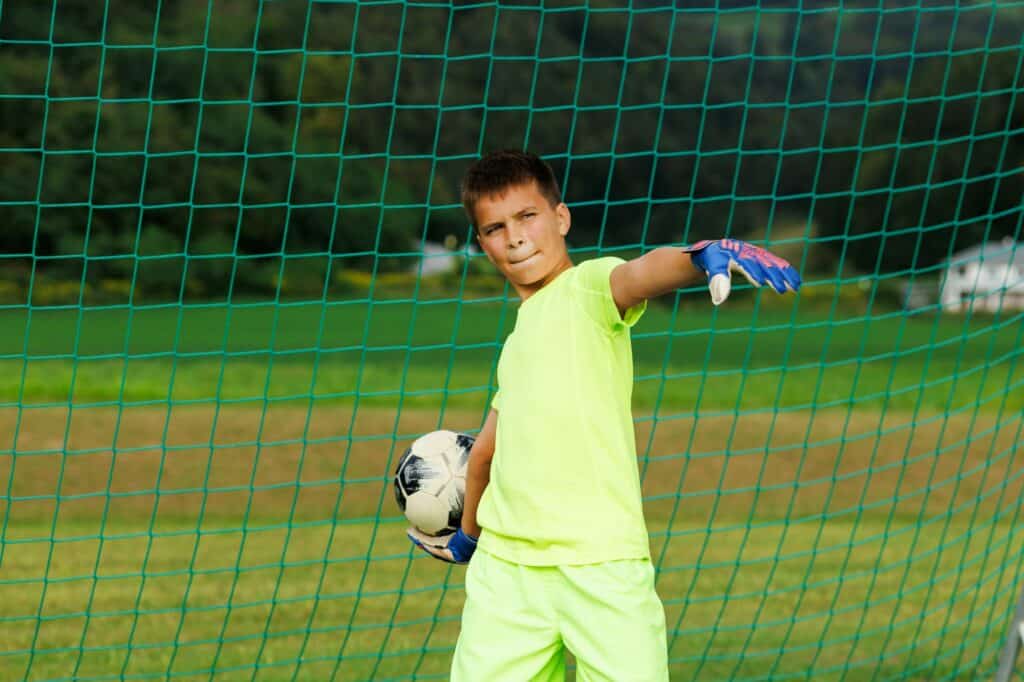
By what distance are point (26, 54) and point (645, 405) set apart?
12.3m

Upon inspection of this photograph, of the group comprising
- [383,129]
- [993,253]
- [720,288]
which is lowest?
[720,288]

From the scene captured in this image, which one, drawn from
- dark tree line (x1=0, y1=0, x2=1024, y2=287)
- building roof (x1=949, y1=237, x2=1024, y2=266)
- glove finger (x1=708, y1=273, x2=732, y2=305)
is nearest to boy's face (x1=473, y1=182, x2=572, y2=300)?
glove finger (x1=708, y1=273, x2=732, y2=305)

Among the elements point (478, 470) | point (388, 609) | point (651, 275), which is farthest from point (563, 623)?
point (388, 609)

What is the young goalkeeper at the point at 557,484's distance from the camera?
2.60 meters

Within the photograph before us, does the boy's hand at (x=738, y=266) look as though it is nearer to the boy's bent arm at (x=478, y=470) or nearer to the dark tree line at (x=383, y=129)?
the boy's bent arm at (x=478, y=470)

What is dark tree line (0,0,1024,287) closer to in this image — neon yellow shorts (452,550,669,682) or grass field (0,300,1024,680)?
grass field (0,300,1024,680)

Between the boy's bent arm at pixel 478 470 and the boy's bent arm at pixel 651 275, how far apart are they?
0.45 metres

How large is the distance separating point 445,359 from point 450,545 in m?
19.9

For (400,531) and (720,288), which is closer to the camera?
(720,288)

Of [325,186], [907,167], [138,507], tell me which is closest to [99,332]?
[325,186]

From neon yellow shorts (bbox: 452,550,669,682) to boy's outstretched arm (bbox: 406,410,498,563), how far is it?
0.27 metres

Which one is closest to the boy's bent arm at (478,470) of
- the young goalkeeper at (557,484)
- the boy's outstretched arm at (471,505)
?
the boy's outstretched arm at (471,505)

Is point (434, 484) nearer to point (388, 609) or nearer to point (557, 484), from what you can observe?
point (557, 484)

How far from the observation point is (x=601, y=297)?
261 cm
